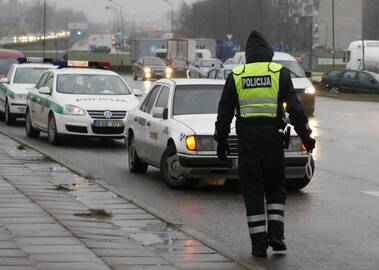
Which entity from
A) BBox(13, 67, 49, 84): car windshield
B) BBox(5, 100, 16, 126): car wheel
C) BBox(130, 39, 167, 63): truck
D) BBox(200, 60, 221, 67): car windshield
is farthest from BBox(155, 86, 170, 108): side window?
BBox(130, 39, 167, 63): truck

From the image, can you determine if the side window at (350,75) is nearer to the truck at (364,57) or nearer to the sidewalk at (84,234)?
the truck at (364,57)

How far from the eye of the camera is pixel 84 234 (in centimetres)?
833

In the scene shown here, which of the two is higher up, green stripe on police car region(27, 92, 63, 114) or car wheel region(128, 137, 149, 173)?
green stripe on police car region(27, 92, 63, 114)

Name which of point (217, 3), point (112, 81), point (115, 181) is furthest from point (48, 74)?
point (217, 3)

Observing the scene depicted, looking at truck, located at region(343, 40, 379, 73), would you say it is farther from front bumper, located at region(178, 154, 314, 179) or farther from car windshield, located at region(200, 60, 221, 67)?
front bumper, located at region(178, 154, 314, 179)

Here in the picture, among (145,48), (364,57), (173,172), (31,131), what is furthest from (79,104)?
(145,48)

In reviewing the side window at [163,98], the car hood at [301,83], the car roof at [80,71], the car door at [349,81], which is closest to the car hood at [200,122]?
the side window at [163,98]

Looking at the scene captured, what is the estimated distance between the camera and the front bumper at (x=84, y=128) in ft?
60.3

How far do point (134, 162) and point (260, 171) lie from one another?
6606 mm

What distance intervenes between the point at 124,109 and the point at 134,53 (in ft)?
239

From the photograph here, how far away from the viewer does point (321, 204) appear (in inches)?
450

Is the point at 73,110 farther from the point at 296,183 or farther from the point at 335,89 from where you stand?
the point at 335,89

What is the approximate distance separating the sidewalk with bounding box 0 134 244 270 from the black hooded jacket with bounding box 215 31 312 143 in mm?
1078

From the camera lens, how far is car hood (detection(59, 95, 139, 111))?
1846 centimetres
